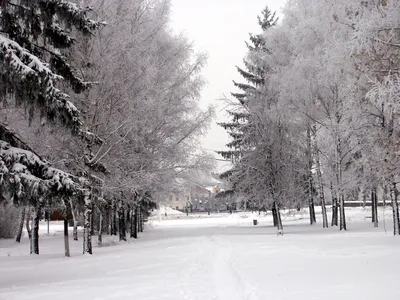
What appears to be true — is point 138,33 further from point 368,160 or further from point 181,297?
point 181,297

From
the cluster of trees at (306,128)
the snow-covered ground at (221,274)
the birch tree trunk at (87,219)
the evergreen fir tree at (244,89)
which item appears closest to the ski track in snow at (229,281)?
the snow-covered ground at (221,274)

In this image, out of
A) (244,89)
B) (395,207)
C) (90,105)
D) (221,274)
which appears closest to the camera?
(221,274)

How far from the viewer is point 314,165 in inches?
1022

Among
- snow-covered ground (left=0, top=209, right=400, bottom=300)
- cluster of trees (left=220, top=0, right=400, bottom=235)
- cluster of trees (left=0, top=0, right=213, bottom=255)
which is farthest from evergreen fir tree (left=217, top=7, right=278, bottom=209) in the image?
snow-covered ground (left=0, top=209, right=400, bottom=300)

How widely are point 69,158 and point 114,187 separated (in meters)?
1.81

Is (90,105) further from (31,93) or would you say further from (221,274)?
(221,274)

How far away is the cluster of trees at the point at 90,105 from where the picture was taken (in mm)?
8398

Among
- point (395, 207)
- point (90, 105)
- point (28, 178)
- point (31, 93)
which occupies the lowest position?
point (395, 207)

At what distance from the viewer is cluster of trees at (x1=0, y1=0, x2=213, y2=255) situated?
8.40m

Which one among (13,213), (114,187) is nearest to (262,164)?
(114,187)

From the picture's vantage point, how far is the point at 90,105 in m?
14.5

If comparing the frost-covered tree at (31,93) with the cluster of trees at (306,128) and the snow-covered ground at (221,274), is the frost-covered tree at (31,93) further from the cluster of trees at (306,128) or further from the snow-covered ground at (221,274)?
the cluster of trees at (306,128)

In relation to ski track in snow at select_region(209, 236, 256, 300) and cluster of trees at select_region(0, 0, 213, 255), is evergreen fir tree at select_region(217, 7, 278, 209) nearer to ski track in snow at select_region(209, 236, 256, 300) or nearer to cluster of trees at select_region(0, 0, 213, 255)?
cluster of trees at select_region(0, 0, 213, 255)

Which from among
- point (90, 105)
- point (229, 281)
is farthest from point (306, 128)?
point (229, 281)
